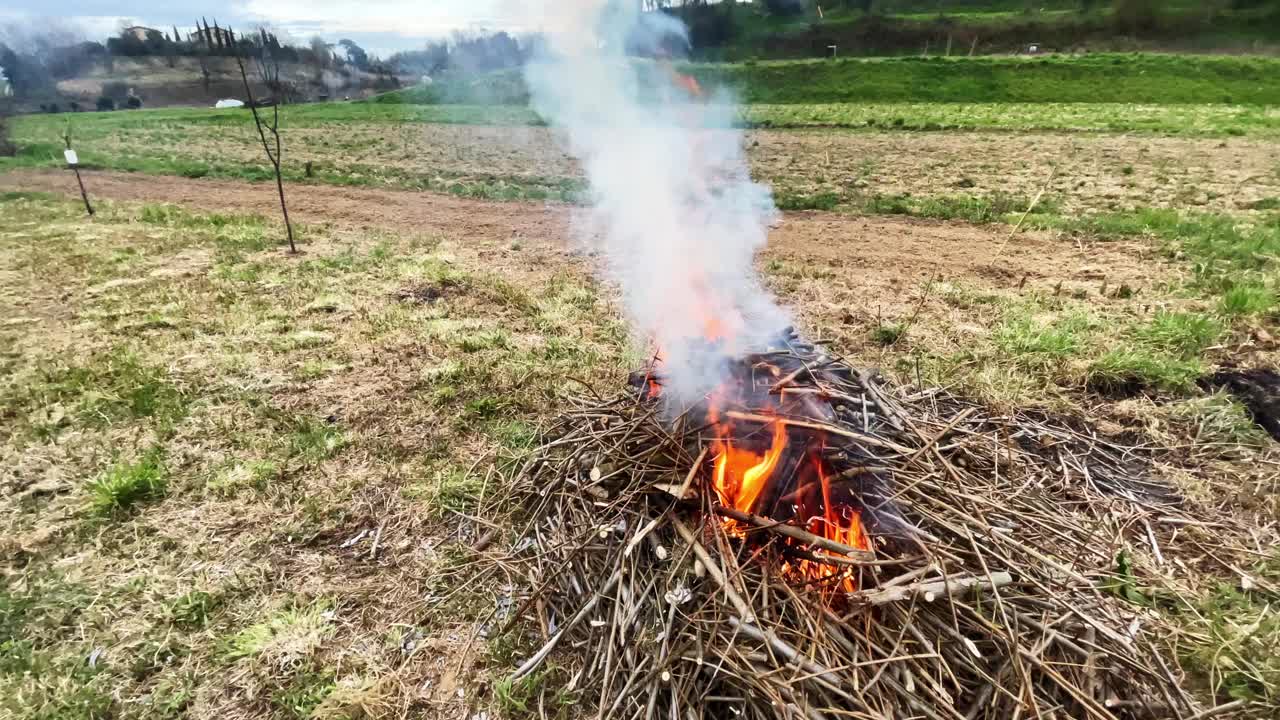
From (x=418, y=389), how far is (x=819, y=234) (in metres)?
8.34

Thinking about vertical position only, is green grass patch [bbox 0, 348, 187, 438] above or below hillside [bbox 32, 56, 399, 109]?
below

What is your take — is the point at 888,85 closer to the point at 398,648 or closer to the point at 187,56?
the point at 398,648

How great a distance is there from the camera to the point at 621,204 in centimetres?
635

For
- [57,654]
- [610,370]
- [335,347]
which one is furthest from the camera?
[335,347]

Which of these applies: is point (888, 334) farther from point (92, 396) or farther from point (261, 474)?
point (92, 396)

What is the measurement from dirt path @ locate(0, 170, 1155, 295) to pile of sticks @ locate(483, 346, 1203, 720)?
2.70 meters

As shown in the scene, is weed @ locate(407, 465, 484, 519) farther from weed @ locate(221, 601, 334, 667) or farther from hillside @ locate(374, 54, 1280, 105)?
hillside @ locate(374, 54, 1280, 105)

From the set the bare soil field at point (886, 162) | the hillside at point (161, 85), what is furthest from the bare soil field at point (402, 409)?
the hillside at point (161, 85)

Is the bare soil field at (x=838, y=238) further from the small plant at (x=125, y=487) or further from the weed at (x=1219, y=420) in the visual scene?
the small plant at (x=125, y=487)

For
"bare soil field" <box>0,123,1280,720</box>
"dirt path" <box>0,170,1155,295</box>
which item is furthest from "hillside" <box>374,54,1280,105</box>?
"bare soil field" <box>0,123,1280,720</box>

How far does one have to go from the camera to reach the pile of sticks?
8.59 feet

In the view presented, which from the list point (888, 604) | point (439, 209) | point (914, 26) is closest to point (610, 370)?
point (888, 604)

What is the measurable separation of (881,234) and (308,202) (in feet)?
46.7

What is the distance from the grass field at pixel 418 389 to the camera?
3209 millimetres
